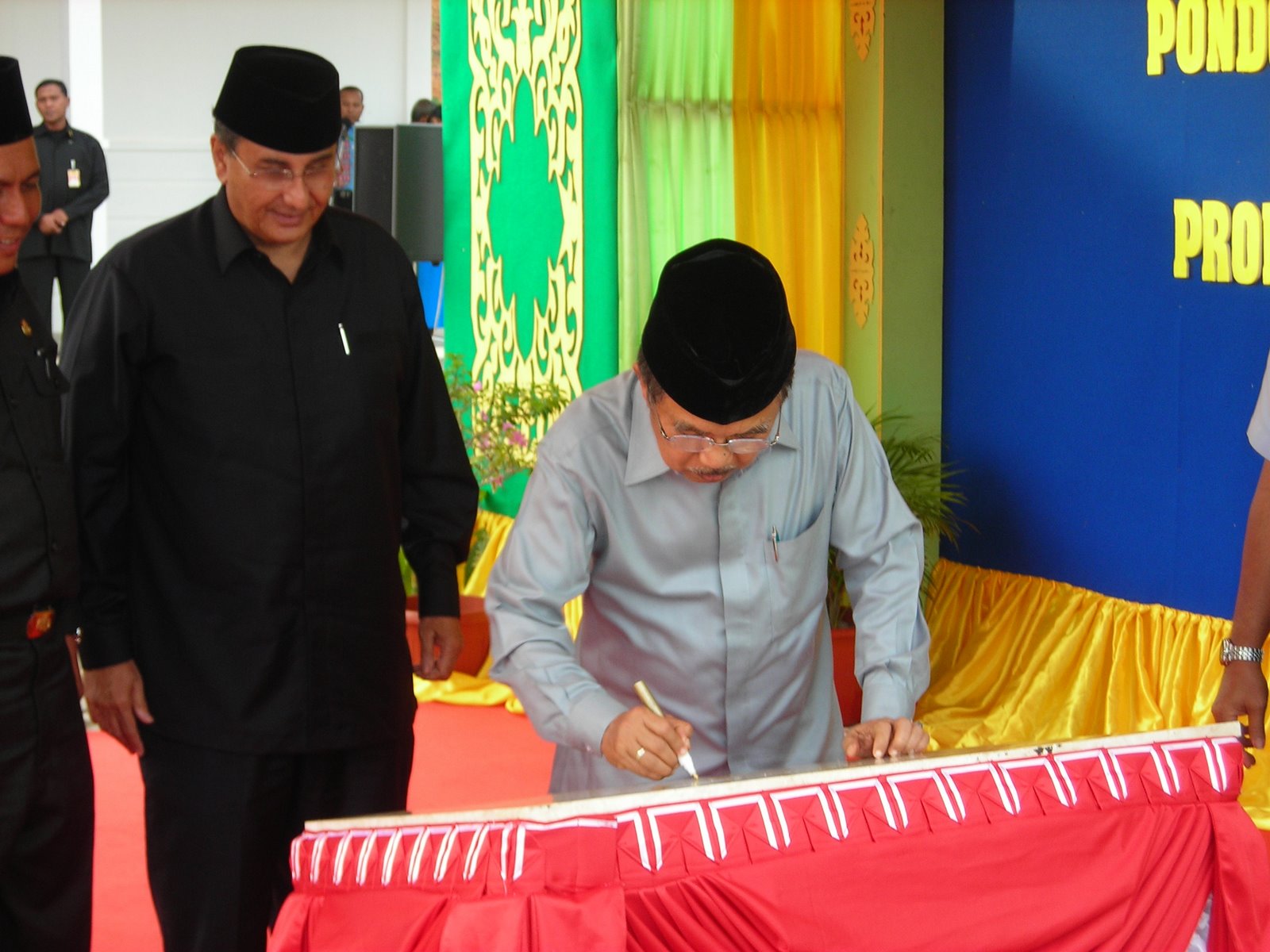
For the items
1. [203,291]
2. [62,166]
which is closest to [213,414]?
[203,291]

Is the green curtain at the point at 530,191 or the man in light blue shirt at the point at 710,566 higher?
the green curtain at the point at 530,191

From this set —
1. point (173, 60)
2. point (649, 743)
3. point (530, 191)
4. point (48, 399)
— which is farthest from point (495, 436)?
point (173, 60)

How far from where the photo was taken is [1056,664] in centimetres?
407

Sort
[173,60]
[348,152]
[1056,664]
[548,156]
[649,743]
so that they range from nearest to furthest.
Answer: [649,743] < [1056,664] < [548,156] < [348,152] < [173,60]

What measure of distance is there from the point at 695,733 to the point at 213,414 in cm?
77

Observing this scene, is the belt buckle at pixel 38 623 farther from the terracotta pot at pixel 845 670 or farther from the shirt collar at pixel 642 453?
the terracotta pot at pixel 845 670

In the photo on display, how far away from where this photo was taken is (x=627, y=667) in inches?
74.9

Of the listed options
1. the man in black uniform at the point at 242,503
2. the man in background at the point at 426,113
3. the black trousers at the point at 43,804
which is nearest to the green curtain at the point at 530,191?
the man in black uniform at the point at 242,503

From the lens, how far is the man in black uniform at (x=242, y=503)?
6.52 feet

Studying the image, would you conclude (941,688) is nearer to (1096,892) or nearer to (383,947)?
(1096,892)

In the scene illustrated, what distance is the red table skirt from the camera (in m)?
1.37

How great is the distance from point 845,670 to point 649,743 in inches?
111

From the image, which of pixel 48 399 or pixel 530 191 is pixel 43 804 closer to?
pixel 48 399

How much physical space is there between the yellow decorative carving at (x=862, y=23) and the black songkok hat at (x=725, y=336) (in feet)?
9.78
